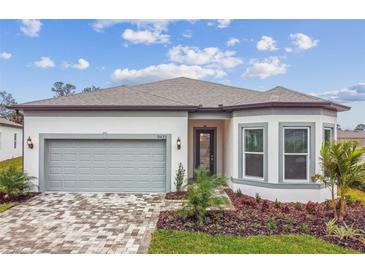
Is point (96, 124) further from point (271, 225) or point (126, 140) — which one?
point (271, 225)

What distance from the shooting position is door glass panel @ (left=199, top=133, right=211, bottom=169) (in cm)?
1166

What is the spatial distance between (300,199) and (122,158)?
6617 millimetres

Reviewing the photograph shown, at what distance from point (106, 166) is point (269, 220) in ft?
20.4

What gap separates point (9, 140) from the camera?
70.5 ft

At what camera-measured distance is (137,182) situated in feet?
31.3

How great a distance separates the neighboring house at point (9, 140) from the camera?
2021cm

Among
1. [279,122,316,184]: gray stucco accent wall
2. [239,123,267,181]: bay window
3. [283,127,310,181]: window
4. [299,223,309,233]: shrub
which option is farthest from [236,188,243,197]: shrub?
[299,223,309,233]: shrub

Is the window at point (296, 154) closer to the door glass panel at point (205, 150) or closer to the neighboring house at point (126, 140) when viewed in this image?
the neighboring house at point (126, 140)

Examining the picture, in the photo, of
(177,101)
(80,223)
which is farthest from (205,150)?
(80,223)

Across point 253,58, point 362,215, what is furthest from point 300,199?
point 253,58

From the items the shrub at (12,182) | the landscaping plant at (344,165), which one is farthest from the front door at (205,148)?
the shrub at (12,182)

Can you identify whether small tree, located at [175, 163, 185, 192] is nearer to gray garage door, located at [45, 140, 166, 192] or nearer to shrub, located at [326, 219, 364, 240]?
gray garage door, located at [45, 140, 166, 192]
